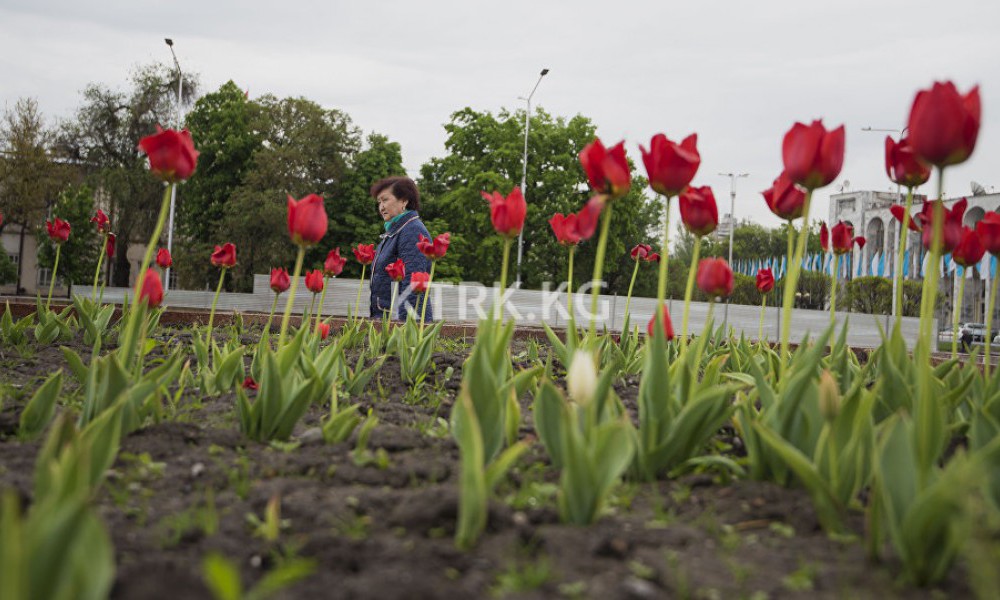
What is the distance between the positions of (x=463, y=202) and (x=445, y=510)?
3182 cm

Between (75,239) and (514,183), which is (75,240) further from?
(514,183)

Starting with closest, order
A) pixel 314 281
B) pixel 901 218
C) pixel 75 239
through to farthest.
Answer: pixel 901 218 < pixel 314 281 < pixel 75 239

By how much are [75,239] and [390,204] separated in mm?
27388

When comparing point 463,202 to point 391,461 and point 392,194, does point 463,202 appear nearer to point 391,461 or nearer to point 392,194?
point 392,194

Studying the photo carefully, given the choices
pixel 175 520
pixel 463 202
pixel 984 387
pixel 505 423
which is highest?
pixel 463 202

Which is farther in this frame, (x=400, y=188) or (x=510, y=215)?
(x=400, y=188)

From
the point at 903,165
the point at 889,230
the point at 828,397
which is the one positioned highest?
the point at 889,230

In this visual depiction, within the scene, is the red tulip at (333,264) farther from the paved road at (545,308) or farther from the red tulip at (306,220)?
the paved road at (545,308)

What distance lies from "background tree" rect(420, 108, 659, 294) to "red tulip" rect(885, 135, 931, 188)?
1185 inches

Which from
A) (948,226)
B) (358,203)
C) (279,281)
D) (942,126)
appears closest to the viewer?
(942,126)

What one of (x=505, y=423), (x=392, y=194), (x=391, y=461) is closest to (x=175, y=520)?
(x=391, y=461)

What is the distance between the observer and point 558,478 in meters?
2.22

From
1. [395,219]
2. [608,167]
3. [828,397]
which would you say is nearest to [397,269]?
[395,219]

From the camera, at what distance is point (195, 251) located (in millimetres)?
33281
